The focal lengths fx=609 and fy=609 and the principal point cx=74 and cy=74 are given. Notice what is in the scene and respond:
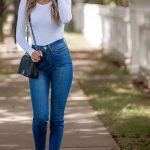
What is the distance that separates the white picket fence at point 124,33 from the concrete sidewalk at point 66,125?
5.20ft

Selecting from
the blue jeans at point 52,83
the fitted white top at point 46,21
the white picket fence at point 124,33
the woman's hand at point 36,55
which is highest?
the fitted white top at point 46,21

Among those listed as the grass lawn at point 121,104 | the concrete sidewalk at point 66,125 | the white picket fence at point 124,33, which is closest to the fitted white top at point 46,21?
the concrete sidewalk at point 66,125

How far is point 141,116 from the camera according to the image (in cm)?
838

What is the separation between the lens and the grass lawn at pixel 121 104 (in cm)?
710

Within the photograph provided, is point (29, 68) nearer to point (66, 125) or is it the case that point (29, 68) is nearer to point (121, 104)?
point (66, 125)

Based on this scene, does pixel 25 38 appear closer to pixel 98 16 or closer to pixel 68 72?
pixel 68 72

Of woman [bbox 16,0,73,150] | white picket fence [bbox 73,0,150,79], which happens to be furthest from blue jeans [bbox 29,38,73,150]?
white picket fence [bbox 73,0,150,79]

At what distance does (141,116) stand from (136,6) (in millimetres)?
4231

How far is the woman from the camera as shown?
17.1 ft

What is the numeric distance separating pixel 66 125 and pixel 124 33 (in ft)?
23.2

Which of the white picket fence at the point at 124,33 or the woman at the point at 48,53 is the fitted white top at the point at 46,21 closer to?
the woman at the point at 48,53

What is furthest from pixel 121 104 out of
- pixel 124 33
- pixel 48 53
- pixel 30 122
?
pixel 124 33

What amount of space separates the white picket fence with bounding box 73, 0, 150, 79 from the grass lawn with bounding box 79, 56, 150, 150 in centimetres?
44

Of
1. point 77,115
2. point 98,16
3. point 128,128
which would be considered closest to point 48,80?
point 128,128
